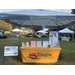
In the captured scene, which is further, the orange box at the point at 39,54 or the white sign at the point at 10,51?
the white sign at the point at 10,51

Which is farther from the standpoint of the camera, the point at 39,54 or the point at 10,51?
the point at 10,51

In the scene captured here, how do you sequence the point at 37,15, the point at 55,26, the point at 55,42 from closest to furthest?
the point at 37,15 < the point at 55,42 < the point at 55,26

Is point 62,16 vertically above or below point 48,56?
above

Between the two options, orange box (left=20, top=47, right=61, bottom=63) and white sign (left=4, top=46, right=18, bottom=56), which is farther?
white sign (left=4, top=46, right=18, bottom=56)

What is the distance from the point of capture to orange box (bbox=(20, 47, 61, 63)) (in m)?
3.61

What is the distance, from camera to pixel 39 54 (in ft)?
11.9

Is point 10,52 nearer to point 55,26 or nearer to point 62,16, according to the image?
point 62,16

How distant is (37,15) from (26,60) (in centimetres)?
201

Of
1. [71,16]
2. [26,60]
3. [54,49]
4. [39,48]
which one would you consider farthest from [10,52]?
[71,16]

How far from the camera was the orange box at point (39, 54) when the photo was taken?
11.8 feet

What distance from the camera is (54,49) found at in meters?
3.60

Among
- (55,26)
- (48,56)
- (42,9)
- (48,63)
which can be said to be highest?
(42,9)

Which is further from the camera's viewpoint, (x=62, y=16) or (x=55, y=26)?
(x=55, y=26)

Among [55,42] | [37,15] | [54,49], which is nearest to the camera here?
[37,15]
